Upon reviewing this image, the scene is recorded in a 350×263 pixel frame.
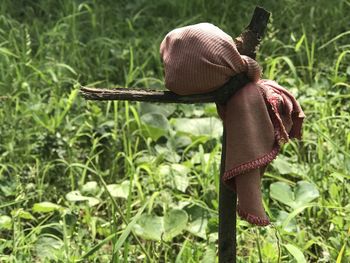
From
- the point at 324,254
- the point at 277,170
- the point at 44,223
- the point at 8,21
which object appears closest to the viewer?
the point at 324,254

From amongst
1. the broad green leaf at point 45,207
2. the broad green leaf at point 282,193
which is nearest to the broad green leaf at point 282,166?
the broad green leaf at point 282,193

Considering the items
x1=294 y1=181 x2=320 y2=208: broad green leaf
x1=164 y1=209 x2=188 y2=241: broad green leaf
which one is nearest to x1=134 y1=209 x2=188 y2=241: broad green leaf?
x1=164 y1=209 x2=188 y2=241: broad green leaf

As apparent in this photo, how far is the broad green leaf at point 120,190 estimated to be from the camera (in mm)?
2098

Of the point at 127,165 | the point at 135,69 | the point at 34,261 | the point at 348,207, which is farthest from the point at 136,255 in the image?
the point at 135,69

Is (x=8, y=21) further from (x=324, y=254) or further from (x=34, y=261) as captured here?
(x=324, y=254)

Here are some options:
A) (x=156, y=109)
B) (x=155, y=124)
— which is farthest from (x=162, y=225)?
(x=156, y=109)

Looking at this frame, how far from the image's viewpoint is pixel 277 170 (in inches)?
86.4

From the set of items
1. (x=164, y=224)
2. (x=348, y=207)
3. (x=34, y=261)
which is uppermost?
(x=348, y=207)

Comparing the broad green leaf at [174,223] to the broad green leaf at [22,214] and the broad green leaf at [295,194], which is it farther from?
the broad green leaf at [22,214]

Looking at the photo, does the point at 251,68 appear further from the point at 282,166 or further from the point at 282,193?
the point at 282,166

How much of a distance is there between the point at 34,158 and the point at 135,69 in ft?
2.43

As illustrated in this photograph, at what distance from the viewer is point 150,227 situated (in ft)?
6.14

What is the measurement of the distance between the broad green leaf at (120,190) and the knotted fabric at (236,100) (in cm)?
99

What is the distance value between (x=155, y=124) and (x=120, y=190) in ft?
1.38
